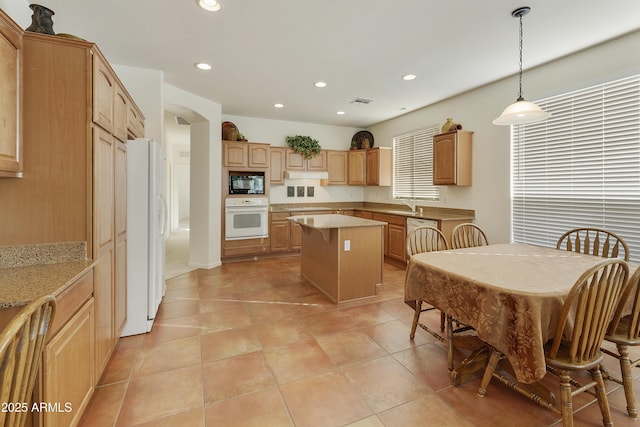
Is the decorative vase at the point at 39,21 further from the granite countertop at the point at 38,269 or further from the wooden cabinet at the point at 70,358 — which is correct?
the wooden cabinet at the point at 70,358

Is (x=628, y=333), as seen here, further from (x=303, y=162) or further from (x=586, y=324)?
(x=303, y=162)

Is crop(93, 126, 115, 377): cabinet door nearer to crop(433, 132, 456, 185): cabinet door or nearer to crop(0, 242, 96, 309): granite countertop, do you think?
crop(0, 242, 96, 309): granite countertop

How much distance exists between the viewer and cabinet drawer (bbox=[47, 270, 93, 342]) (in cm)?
131

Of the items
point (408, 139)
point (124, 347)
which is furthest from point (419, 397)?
point (408, 139)

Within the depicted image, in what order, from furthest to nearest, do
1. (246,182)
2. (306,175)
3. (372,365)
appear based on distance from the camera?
1. (306,175)
2. (246,182)
3. (372,365)

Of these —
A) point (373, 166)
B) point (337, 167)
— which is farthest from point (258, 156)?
point (373, 166)

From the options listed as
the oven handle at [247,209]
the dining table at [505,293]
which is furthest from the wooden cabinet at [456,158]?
the oven handle at [247,209]

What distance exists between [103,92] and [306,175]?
4162 millimetres

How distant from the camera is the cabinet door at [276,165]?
5.73 metres

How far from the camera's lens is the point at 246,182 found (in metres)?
5.30

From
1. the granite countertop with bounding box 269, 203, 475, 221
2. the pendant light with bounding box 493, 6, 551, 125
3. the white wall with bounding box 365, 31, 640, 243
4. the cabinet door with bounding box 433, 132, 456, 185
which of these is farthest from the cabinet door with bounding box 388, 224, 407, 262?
the pendant light with bounding box 493, 6, 551, 125

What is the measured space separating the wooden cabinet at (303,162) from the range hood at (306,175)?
125 mm

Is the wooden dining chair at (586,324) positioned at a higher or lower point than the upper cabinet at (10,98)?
lower

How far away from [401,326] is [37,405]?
2.58 metres
